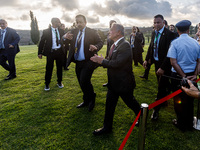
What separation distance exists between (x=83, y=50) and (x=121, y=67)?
60.7 inches

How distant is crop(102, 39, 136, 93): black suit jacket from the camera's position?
226cm

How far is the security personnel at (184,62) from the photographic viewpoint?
2.53m

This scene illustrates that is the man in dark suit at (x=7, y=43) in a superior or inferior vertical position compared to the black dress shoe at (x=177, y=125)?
superior

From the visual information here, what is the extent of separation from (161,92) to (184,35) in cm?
144

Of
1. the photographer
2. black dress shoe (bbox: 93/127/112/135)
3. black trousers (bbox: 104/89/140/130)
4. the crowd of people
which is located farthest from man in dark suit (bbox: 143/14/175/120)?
the photographer

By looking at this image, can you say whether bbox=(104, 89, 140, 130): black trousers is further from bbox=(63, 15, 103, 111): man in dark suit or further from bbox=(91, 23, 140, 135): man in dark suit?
bbox=(63, 15, 103, 111): man in dark suit

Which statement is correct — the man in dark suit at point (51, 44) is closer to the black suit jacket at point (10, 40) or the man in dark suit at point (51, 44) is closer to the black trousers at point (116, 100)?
the black suit jacket at point (10, 40)

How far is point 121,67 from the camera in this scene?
2.36 metres

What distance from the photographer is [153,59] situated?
3.69 m

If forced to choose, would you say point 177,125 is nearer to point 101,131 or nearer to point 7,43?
point 101,131

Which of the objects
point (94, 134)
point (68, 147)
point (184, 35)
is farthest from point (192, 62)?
point (68, 147)

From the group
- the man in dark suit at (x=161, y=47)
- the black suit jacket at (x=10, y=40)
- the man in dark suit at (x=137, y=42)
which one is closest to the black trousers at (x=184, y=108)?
the man in dark suit at (x=161, y=47)

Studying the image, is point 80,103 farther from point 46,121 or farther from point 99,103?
point 46,121

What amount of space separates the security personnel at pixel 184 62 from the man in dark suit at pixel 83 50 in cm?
184
